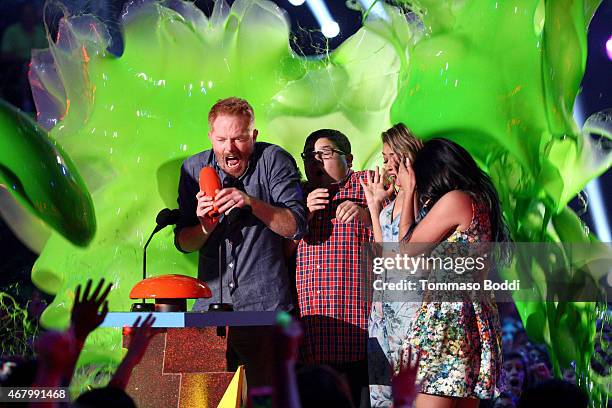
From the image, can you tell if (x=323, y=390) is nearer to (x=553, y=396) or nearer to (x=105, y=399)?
(x=105, y=399)

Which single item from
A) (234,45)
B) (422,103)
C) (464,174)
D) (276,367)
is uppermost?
(234,45)

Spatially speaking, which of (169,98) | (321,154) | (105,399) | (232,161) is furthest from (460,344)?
(169,98)

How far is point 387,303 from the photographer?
356cm

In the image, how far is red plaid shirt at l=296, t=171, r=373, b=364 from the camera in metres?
3.76

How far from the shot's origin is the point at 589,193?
4387 millimetres

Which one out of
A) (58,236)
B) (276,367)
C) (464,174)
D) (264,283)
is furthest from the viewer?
(58,236)

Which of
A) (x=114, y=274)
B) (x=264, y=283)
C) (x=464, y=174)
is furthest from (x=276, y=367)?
(x=114, y=274)

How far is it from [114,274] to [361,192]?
4.35ft

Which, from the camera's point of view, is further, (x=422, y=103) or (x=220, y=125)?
(x=422, y=103)

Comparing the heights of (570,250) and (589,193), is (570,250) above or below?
below

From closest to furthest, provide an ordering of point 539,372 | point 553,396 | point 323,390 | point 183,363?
1. point 323,390
2. point 553,396
3. point 183,363
4. point 539,372

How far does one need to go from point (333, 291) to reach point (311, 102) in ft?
3.63

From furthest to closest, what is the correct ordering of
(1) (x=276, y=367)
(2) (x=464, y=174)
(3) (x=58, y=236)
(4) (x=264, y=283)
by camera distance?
(3) (x=58, y=236)
(4) (x=264, y=283)
(2) (x=464, y=174)
(1) (x=276, y=367)

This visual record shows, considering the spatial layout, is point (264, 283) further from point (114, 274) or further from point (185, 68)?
point (185, 68)
